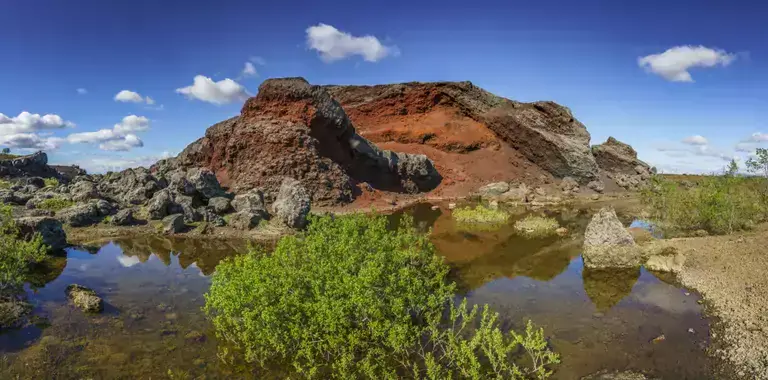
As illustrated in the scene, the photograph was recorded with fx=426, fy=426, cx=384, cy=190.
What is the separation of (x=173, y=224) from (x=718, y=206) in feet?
92.5

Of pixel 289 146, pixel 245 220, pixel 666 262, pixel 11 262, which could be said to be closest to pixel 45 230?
pixel 11 262

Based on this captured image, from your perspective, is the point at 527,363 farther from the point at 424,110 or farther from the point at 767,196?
the point at 424,110

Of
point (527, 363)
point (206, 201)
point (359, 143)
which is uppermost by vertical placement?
point (359, 143)

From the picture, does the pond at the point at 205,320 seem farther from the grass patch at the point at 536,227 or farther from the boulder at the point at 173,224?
the grass patch at the point at 536,227

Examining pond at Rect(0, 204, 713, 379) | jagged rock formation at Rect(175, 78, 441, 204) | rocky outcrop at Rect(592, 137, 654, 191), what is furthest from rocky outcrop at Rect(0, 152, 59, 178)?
rocky outcrop at Rect(592, 137, 654, 191)

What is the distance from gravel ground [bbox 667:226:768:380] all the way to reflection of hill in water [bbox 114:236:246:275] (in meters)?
16.9

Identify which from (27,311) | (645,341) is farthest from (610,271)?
(27,311)

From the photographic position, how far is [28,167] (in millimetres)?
46812

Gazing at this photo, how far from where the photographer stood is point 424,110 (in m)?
57.2

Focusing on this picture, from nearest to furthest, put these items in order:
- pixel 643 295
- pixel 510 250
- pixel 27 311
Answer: pixel 27 311, pixel 643 295, pixel 510 250

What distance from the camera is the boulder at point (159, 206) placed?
81.8ft

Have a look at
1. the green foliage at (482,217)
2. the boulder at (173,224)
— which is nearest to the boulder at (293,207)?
the boulder at (173,224)

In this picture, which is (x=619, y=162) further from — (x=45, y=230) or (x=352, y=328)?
(x=45, y=230)

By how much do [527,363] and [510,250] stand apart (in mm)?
11687
